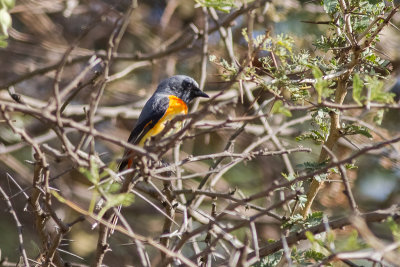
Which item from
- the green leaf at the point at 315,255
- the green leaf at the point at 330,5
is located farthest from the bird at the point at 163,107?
the green leaf at the point at 315,255

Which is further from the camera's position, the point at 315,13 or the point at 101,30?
the point at 101,30

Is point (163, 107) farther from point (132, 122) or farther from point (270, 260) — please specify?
point (270, 260)

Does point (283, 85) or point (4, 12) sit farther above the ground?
point (4, 12)

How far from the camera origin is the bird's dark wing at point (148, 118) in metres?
4.70

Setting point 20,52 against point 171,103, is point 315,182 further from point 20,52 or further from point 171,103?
point 20,52

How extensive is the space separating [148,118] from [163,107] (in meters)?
0.22

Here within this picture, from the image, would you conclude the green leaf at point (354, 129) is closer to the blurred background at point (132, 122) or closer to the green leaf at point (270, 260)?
the green leaf at point (270, 260)

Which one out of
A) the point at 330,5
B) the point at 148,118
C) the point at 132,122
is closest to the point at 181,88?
the point at 148,118

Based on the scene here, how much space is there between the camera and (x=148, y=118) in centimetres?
475

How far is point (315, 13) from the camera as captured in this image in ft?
21.8

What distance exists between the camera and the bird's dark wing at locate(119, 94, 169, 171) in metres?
4.70

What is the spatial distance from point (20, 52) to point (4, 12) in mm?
4609

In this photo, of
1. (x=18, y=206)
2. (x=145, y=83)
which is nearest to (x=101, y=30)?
(x=145, y=83)

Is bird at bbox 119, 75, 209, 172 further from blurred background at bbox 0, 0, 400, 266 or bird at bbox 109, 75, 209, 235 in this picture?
blurred background at bbox 0, 0, 400, 266
